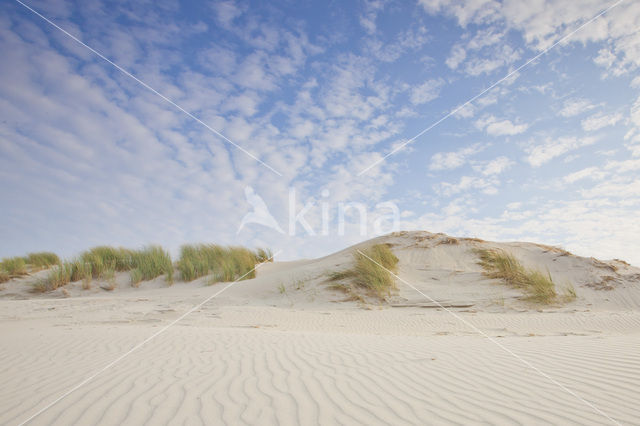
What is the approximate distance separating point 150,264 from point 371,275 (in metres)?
8.33

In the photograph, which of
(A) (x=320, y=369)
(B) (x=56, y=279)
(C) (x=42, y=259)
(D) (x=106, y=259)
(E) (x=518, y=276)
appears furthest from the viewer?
(C) (x=42, y=259)

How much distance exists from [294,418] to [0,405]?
2.28 m

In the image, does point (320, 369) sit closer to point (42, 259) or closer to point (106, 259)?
point (106, 259)

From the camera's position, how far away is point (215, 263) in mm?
14195

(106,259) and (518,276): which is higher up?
(106,259)

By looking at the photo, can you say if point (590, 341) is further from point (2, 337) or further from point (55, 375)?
point (2, 337)

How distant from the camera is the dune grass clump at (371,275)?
10.5m

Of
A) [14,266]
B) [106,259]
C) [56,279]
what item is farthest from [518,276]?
[14,266]

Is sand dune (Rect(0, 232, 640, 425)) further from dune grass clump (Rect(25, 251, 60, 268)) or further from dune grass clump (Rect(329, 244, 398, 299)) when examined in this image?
dune grass clump (Rect(25, 251, 60, 268))

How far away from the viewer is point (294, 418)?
8.36 feet

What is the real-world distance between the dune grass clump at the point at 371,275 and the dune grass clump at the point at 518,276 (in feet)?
10.0

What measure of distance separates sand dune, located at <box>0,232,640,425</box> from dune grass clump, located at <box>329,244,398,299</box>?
1648mm

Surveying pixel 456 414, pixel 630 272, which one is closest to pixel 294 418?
pixel 456 414

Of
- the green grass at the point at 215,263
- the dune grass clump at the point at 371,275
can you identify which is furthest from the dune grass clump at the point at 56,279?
the dune grass clump at the point at 371,275
